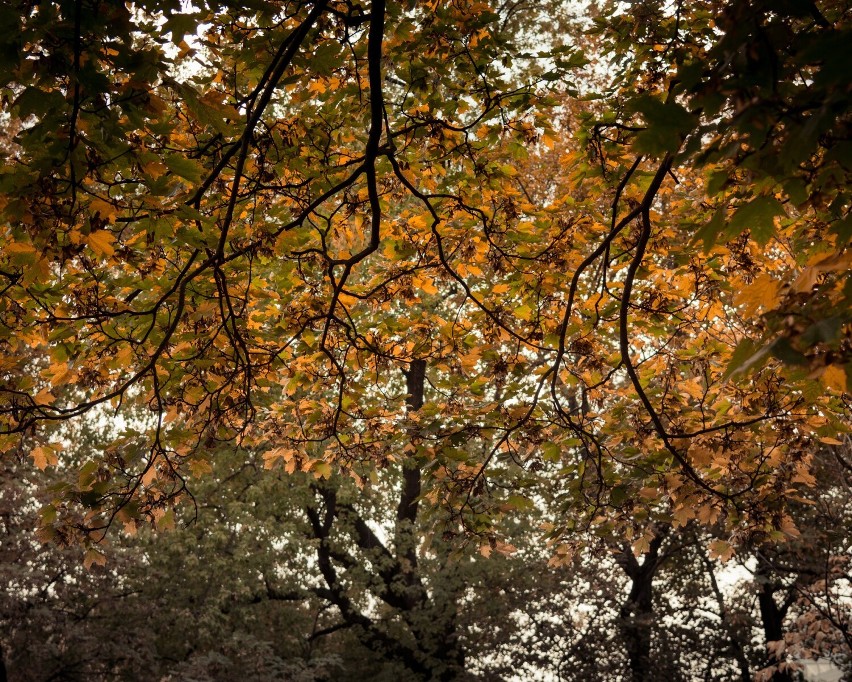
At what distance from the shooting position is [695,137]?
4.25 feet

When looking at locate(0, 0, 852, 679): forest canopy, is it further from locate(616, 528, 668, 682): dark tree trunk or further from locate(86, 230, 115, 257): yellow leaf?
locate(616, 528, 668, 682): dark tree trunk

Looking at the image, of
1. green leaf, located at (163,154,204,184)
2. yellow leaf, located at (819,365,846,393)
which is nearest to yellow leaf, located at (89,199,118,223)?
green leaf, located at (163,154,204,184)

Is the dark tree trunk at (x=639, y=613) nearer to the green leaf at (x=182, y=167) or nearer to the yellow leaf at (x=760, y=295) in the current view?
the green leaf at (x=182, y=167)

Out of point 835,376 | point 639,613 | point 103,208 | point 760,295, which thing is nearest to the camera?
point 835,376

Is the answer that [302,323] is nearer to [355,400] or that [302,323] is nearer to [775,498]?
[355,400]

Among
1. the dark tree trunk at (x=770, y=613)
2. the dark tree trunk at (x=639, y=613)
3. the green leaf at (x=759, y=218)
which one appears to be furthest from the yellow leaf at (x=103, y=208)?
the dark tree trunk at (x=770, y=613)

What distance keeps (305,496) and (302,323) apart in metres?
8.39

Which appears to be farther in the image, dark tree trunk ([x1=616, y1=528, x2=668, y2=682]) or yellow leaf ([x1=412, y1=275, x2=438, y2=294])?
dark tree trunk ([x1=616, y1=528, x2=668, y2=682])

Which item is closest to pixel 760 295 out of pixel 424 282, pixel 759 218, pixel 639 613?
pixel 759 218

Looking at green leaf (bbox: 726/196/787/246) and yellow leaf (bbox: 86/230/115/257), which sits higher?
yellow leaf (bbox: 86/230/115/257)

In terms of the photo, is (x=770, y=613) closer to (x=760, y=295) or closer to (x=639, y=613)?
(x=639, y=613)

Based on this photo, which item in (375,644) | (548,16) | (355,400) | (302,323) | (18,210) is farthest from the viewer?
(375,644)

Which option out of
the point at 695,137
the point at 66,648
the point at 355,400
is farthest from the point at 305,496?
the point at 695,137

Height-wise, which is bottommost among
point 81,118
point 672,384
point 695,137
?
point 695,137
